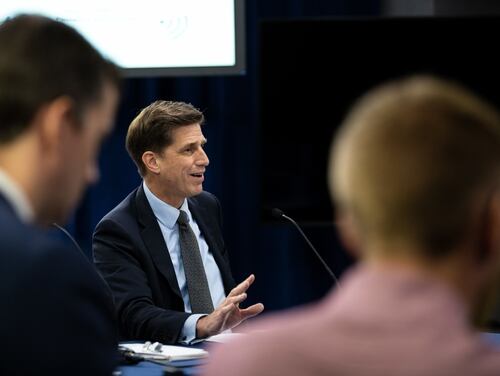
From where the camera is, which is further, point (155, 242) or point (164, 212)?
point (164, 212)

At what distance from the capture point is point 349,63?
382 cm

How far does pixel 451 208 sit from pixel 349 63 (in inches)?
116

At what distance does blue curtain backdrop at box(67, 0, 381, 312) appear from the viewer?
15.9 feet

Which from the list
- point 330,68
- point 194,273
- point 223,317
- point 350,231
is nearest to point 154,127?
point 194,273

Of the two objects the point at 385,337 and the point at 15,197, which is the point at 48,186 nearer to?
the point at 15,197

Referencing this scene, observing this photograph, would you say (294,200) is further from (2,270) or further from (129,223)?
(2,270)

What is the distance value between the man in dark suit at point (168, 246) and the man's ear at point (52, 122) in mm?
1720

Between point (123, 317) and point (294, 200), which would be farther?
point (294, 200)

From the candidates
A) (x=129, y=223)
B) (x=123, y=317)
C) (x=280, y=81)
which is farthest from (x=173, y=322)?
(x=280, y=81)

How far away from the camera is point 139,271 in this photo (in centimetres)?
331

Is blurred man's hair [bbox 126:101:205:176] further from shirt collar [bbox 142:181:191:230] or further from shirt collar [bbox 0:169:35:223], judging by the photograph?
shirt collar [bbox 0:169:35:223]

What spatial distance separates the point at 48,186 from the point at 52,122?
9 centimetres

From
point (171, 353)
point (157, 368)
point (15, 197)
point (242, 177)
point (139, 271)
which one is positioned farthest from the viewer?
point (242, 177)

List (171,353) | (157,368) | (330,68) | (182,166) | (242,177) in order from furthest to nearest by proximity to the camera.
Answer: (242,177) → (330,68) → (182,166) → (171,353) → (157,368)
